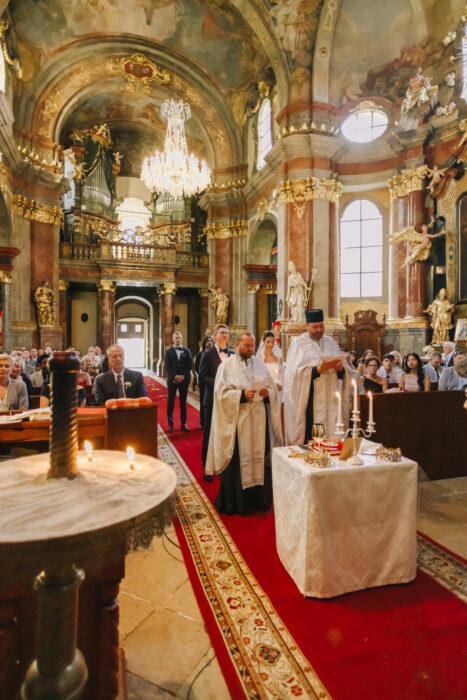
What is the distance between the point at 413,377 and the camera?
19.6 ft

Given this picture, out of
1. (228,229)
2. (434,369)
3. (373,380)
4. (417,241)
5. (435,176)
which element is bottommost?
(373,380)

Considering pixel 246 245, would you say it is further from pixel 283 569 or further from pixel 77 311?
pixel 283 569

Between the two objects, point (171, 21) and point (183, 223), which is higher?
point (171, 21)

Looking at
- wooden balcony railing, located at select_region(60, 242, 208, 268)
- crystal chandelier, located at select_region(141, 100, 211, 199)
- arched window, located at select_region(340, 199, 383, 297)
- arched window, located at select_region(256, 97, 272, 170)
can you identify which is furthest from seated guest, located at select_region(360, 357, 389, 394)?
wooden balcony railing, located at select_region(60, 242, 208, 268)

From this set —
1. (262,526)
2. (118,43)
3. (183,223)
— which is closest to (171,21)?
(118,43)

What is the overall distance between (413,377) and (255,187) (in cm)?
1227

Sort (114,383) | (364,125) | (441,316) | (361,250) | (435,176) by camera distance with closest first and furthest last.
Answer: (114,383) → (441,316) → (435,176) → (364,125) → (361,250)

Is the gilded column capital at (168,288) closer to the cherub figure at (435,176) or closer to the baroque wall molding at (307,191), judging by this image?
the baroque wall molding at (307,191)

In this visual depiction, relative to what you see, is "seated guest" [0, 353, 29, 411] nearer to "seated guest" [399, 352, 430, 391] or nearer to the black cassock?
the black cassock

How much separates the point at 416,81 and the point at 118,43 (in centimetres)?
1124

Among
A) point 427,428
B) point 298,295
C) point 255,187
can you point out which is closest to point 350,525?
point 427,428

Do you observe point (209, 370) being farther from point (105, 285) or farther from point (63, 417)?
point (105, 285)

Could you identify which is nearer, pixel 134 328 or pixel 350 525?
pixel 350 525

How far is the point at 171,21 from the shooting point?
1495cm
